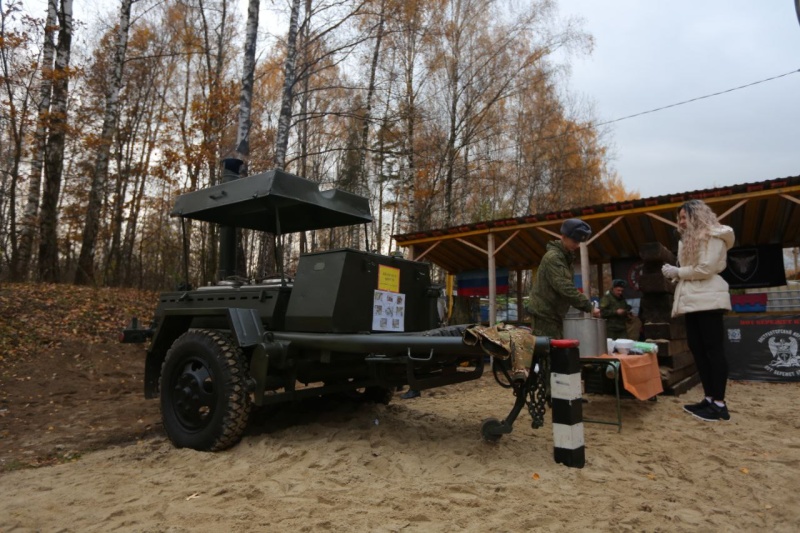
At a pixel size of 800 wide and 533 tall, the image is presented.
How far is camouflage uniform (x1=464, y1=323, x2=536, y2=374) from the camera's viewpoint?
2.91 metres

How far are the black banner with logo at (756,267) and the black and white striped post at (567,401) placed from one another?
10.0 metres

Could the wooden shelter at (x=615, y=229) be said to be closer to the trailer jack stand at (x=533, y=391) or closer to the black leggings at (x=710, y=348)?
the black leggings at (x=710, y=348)

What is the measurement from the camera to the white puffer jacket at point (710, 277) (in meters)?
4.18

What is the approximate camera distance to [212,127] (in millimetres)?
13297

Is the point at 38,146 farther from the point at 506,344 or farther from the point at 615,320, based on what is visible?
the point at 615,320

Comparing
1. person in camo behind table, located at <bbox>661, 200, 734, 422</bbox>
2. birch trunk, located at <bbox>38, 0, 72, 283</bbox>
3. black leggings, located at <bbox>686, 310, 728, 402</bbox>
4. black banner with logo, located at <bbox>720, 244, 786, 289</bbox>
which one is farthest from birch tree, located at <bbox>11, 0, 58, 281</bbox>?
black banner with logo, located at <bbox>720, 244, 786, 289</bbox>

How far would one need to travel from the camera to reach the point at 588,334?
4.59m

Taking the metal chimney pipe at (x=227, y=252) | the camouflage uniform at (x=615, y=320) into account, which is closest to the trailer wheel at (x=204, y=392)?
the metal chimney pipe at (x=227, y=252)

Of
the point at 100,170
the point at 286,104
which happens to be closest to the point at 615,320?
the point at 286,104

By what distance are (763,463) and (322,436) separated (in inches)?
121

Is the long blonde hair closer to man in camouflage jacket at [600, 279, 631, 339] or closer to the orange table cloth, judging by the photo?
the orange table cloth

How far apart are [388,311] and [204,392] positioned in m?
1.54

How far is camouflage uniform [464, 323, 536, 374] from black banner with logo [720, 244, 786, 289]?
33.7ft

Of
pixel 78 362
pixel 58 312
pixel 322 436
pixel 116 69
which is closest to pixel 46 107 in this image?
pixel 116 69
